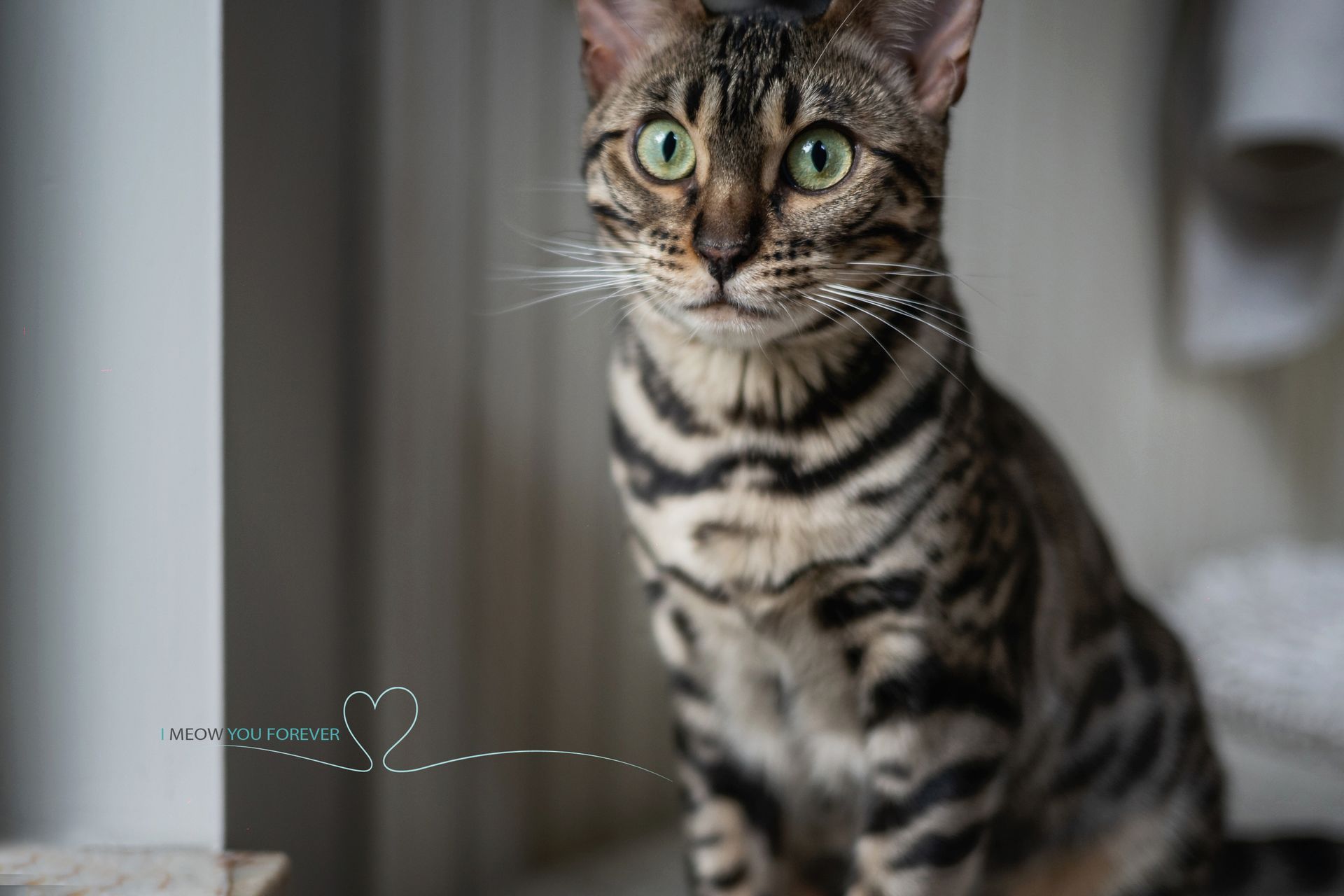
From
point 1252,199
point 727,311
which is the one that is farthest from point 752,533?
point 1252,199

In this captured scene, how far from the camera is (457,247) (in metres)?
0.82

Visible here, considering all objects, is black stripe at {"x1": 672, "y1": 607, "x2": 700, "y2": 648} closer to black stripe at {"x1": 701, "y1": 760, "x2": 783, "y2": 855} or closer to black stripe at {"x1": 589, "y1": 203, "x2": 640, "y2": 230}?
black stripe at {"x1": 701, "y1": 760, "x2": 783, "y2": 855}

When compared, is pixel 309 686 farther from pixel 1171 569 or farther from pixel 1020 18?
pixel 1171 569

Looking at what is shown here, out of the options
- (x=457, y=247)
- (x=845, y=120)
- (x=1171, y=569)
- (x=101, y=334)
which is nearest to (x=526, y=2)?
(x=457, y=247)

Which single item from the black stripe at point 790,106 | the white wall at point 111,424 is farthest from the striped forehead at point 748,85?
the white wall at point 111,424

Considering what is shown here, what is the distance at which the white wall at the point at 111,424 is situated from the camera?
1.88 ft

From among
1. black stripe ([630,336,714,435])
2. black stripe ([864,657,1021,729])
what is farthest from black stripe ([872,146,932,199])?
black stripe ([864,657,1021,729])

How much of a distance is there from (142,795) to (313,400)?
0.94 ft

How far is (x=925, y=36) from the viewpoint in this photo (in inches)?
25.5

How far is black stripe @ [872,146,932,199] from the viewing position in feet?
2.10

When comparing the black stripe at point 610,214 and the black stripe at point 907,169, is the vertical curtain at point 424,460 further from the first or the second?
the black stripe at point 907,169

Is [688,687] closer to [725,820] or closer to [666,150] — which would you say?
[725,820]

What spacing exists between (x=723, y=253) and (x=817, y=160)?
0.34 ft

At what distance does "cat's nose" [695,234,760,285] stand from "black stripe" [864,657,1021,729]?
12.1 inches
